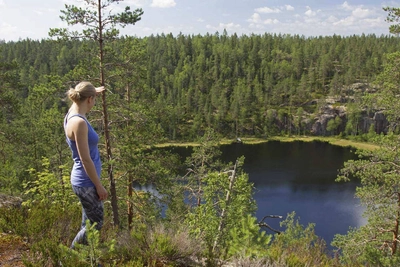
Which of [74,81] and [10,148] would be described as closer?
Answer: [74,81]

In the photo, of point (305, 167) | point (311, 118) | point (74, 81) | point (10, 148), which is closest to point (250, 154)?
point (305, 167)


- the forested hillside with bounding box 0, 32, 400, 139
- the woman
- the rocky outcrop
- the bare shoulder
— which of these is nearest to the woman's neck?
the woman

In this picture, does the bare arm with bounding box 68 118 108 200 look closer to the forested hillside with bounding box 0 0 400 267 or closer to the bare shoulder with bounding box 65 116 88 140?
the bare shoulder with bounding box 65 116 88 140

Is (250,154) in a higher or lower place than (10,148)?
lower

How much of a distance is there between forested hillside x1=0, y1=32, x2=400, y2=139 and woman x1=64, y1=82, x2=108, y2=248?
6637 centimetres

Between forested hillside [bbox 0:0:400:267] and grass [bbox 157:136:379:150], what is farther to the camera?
grass [bbox 157:136:379:150]

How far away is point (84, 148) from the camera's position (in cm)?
Result: 303

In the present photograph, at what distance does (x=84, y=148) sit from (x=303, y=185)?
42610mm

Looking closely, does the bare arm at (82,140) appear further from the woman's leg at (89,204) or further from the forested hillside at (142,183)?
the forested hillside at (142,183)

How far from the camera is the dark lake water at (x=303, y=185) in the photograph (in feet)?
104

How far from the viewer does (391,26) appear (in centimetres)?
998

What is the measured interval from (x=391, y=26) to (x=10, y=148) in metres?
15.9

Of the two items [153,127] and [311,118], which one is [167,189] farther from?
[311,118]

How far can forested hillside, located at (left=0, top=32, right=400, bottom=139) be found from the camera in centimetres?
7988
